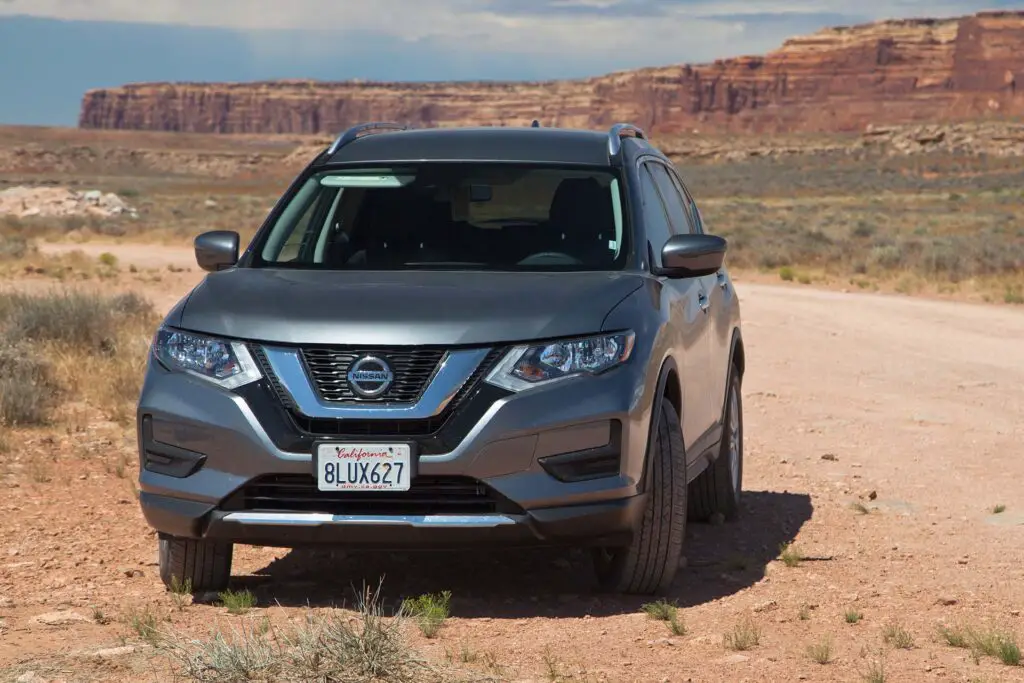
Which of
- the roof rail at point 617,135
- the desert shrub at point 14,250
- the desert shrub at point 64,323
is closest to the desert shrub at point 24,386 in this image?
the desert shrub at point 64,323

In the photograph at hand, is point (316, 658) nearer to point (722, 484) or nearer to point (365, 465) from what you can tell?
point (365, 465)

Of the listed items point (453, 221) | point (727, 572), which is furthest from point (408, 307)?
point (727, 572)

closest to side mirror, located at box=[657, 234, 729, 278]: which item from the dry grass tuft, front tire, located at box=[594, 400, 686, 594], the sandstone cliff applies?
front tire, located at box=[594, 400, 686, 594]

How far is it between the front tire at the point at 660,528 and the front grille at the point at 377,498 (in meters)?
0.64

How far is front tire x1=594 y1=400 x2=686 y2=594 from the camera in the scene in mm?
5883

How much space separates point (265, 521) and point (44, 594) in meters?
1.37

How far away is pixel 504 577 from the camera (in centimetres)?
662

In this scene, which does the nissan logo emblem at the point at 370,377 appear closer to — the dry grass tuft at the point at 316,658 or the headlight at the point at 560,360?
the headlight at the point at 560,360

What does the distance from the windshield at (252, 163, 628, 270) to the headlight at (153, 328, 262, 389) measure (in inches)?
35.7

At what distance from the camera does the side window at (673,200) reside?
293 inches

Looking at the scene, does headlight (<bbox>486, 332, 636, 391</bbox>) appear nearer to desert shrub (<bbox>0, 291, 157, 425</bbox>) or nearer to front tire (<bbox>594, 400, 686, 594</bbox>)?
front tire (<bbox>594, 400, 686, 594</bbox>)

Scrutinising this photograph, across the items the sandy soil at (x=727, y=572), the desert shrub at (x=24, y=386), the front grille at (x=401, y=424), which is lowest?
the desert shrub at (x=24, y=386)

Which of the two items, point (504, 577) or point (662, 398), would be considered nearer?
point (662, 398)

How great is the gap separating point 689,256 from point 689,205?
80.4 inches
